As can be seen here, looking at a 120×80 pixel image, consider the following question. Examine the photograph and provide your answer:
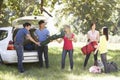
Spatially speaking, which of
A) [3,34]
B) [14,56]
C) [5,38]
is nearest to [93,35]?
[14,56]

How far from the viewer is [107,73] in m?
11.3

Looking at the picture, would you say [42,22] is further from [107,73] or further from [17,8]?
[17,8]

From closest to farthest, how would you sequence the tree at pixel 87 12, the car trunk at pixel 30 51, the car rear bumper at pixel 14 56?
the car rear bumper at pixel 14 56 < the car trunk at pixel 30 51 < the tree at pixel 87 12

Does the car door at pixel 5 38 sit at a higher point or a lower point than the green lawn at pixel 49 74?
higher

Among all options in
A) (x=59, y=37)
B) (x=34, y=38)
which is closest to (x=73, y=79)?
(x=59, y=37)

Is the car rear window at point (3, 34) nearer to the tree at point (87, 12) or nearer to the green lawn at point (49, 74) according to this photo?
the green lawn at point (49, 74)

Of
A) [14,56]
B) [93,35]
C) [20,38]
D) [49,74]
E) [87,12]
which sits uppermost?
[20,38]

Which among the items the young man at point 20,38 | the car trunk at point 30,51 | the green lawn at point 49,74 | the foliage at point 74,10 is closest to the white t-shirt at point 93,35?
the green lawn at point 49,74

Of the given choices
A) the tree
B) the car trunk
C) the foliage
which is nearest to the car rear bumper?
the car trunk

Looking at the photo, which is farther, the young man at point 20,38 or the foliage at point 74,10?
the foliage at point 74,10

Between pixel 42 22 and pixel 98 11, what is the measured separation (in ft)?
103

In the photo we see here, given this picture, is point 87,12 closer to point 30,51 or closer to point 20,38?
point 30,51

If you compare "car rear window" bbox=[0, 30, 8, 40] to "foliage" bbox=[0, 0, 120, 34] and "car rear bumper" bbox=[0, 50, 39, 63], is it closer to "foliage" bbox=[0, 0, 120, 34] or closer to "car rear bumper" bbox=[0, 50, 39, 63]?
"car rear bumper" bbox=[0, 50, 39, 63]

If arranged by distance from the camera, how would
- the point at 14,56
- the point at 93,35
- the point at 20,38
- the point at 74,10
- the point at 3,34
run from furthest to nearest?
1. the point at 74,10
2. the point at 3,34
3. the point at 93,35
4. the point at 14,56
5. the point at 20,38
